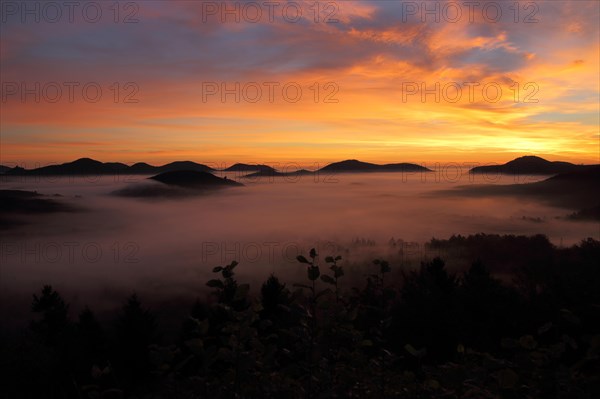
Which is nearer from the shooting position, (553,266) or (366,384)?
(366,384)

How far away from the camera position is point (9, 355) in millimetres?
45500

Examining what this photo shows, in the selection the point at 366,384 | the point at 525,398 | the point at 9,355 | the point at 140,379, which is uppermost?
the point at 525,398

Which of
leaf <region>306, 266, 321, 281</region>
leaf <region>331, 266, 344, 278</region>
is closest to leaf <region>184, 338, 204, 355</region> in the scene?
leaf <region>306, 266, 321, 281</region>

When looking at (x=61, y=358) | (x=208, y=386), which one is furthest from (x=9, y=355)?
(x=208, y=386)

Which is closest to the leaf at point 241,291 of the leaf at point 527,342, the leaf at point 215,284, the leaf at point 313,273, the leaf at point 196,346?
the leaf at point 215,284

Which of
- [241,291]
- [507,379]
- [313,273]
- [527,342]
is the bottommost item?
[507,379]

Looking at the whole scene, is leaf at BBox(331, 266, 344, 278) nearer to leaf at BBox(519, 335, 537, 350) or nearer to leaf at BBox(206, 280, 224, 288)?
leaf at BBox(206, 280, 224, 288)

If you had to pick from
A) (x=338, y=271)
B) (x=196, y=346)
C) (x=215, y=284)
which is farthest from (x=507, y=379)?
(x=215, y=284)

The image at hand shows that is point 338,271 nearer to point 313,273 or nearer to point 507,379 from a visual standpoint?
point 313,273

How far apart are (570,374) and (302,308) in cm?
265

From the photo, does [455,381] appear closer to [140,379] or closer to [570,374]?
[570,374]

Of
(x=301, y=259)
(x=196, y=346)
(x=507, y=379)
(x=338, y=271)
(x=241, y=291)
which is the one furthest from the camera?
(x=338, y=271)

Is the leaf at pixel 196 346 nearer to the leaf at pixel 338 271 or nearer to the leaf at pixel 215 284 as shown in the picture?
the leaf at pixel 215 284

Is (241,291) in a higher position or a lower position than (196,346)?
higher
